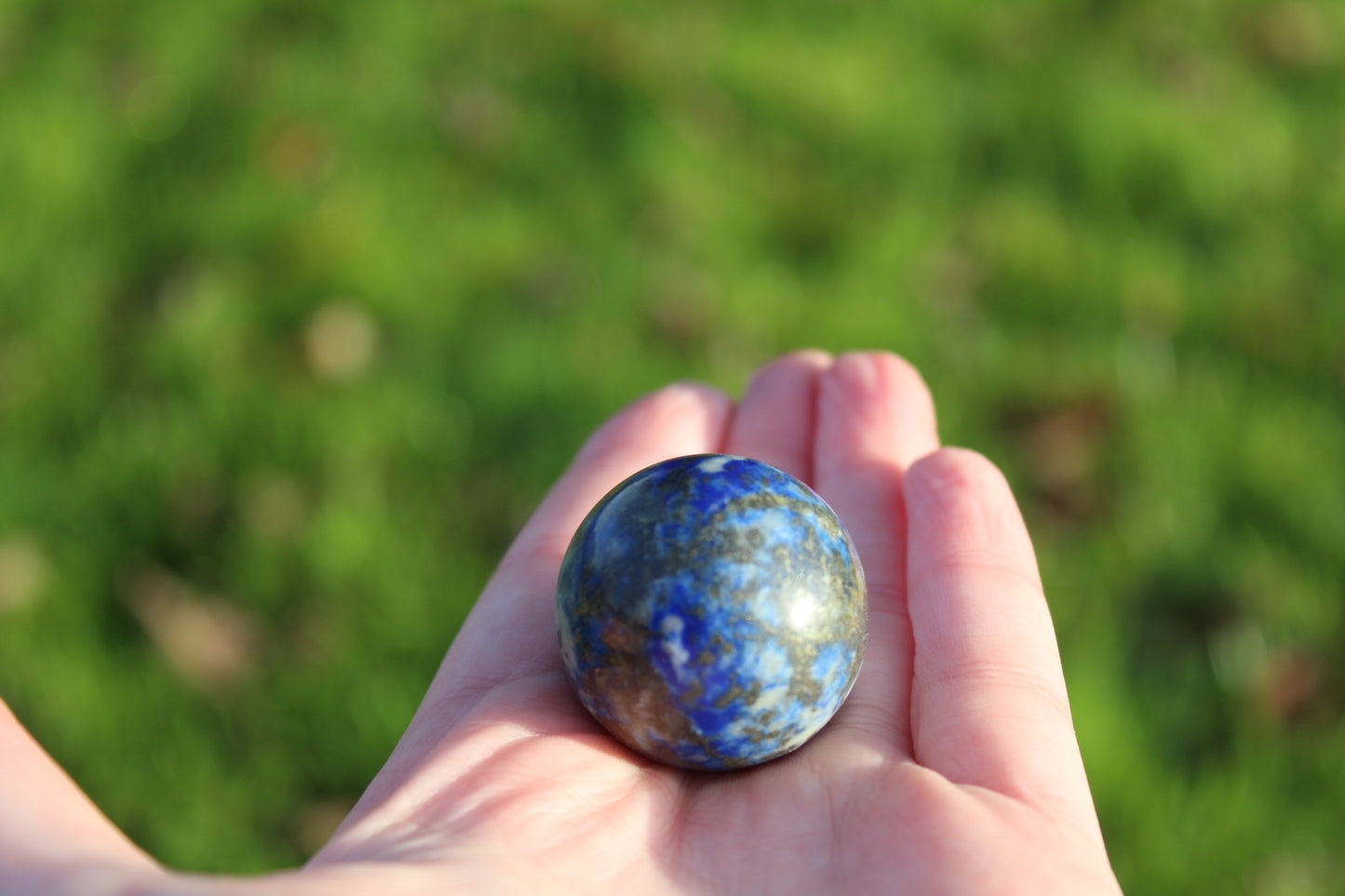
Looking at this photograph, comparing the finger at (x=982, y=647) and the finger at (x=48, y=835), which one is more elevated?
the finger at (x=48, y=835)

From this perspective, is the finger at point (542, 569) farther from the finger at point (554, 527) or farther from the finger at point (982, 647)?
the finger at point (982, 647)

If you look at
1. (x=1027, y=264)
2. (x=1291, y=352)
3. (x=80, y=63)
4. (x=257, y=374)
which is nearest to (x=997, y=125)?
(x=1027, y=264)

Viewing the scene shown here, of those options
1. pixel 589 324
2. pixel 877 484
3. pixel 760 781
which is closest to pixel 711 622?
pixel 760 781

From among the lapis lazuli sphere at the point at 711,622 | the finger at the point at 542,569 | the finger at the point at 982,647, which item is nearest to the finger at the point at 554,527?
the finger at the point at 542,569

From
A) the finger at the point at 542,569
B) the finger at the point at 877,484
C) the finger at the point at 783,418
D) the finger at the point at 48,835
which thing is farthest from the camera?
the finger at the point at 783,418

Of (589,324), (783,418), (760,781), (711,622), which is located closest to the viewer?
(711,622)

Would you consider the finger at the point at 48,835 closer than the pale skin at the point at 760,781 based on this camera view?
Yes

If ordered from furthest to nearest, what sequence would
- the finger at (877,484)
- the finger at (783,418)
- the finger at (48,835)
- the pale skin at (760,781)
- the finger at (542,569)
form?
the finger at (783,418)
the finger at (877,484)
the finger at (542,569)
the pale skin at (760,781)
the finger at (48,835)

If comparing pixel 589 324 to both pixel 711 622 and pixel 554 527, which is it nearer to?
pixel 554 527
